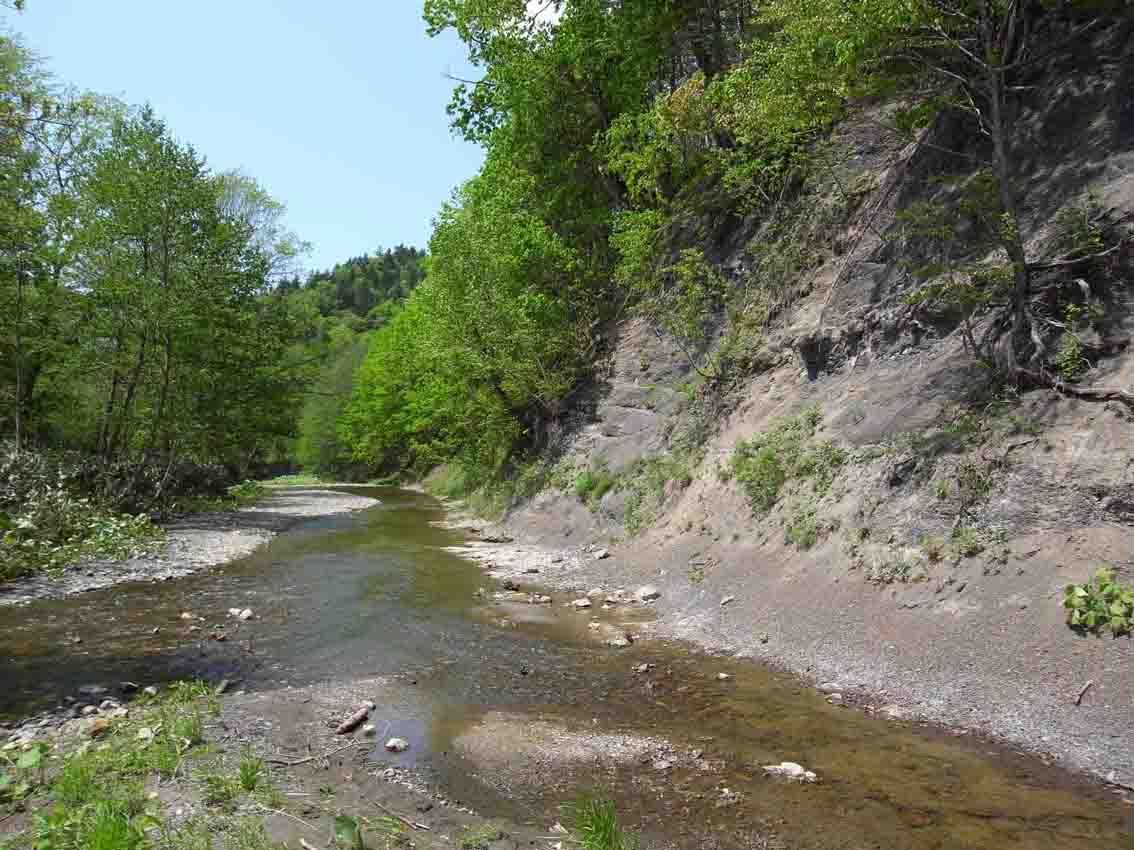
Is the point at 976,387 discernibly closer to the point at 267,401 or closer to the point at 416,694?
the point at 416,694

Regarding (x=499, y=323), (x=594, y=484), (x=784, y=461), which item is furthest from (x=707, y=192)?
(x=784, y=461)

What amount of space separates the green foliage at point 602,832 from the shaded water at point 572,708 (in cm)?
31

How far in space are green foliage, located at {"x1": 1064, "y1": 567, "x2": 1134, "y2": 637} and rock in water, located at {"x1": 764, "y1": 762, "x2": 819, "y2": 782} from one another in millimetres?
3325

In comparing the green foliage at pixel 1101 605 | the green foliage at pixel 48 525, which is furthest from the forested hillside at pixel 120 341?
the green foliage at pixel 1101 605

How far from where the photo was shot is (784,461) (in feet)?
43.7

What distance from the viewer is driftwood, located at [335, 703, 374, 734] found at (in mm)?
7078

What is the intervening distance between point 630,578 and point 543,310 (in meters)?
14.2

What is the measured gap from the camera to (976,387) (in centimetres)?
1070

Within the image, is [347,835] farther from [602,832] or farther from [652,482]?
[652,482]

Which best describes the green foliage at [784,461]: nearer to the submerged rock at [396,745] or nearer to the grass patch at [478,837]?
the submerged rock at [396,745]

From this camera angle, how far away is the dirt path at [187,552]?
44.4 ft

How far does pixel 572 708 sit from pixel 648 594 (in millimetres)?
5352

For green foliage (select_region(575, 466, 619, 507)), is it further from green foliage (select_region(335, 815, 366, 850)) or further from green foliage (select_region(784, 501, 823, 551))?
green foliage (select_region(335, 815, 366, 850))

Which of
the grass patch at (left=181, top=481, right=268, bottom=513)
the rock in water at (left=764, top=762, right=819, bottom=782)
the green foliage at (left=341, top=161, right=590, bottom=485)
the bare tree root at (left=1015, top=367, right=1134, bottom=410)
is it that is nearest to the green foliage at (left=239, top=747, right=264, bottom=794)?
the rock in water at (left=764, top=762, right=819, bottom=782)
